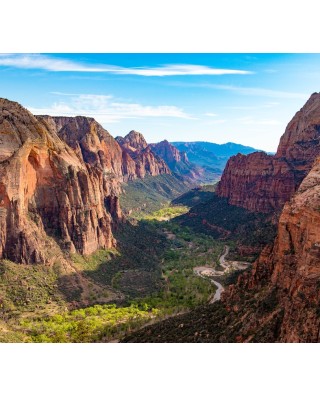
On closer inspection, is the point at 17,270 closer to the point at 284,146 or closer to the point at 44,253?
the point at 44,253

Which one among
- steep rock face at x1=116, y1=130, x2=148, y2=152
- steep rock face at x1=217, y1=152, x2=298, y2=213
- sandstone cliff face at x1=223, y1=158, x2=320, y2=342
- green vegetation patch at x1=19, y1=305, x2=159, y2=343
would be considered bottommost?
green vegetation patch at x1=19, y1=305, x2=159, y2=343

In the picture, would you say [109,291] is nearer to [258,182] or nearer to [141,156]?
[258,182]

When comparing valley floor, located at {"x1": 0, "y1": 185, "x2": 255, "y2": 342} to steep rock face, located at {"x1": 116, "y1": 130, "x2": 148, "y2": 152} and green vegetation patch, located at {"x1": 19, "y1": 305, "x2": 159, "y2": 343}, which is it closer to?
green vegetation patch, located at {"x1": 19, "y1": 305, "x2": 159, "y2": 343}

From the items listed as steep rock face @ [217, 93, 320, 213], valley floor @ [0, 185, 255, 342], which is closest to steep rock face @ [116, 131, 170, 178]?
steep rock face @ [217, 93, 320, 213]

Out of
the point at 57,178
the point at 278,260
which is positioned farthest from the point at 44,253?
the point at 278,260

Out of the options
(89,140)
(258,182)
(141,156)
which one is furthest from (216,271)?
(141,156)
